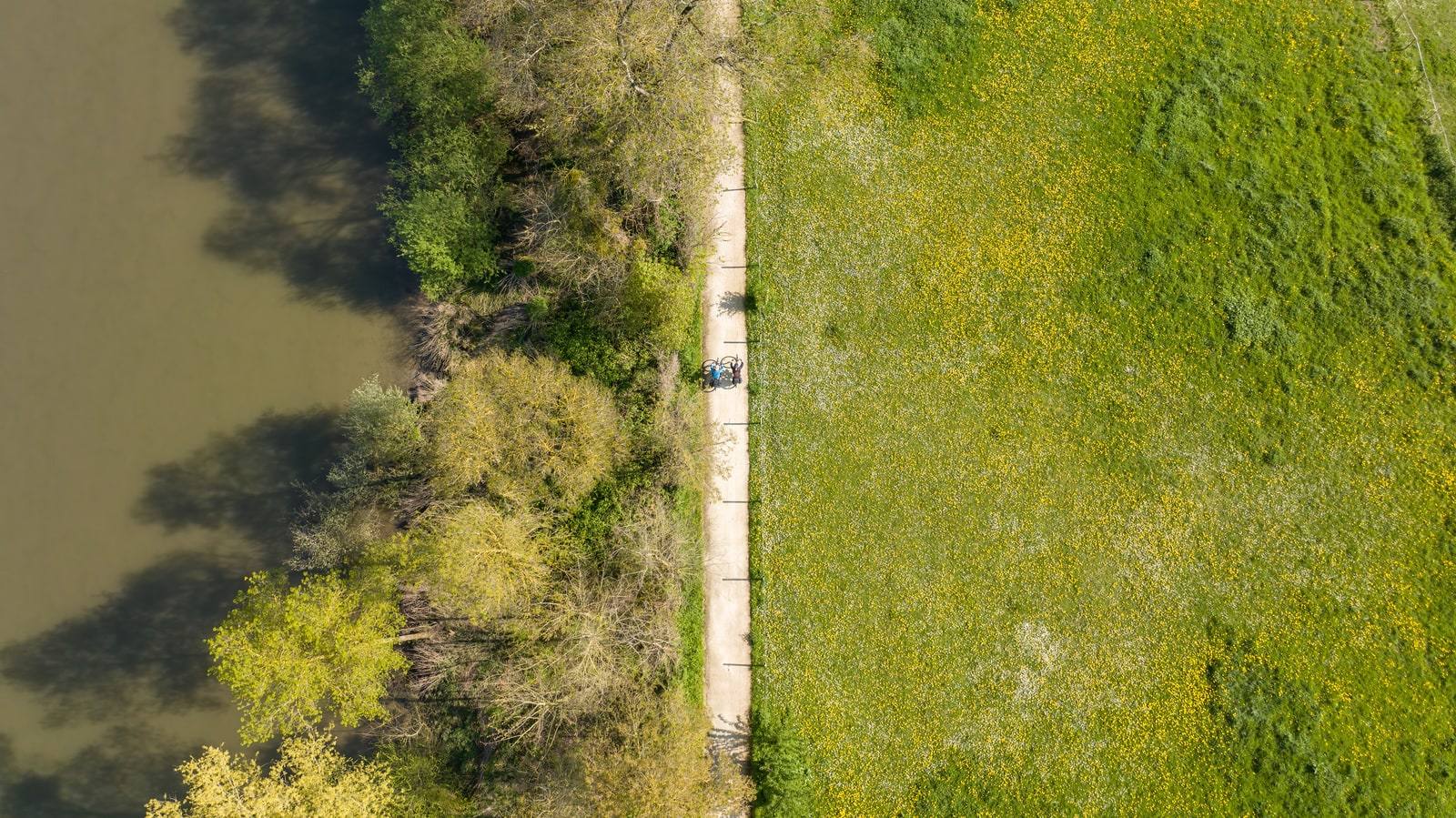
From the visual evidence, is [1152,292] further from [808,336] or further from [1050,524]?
[808,336]

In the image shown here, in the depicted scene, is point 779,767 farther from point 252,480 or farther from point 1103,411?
point 252,480

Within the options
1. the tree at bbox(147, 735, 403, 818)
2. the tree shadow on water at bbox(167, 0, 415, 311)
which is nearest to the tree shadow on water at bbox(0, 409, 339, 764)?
the tree at bbox(147, 735, 403, 818)

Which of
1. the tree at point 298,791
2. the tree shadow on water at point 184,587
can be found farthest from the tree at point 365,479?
the tree at point 298,791

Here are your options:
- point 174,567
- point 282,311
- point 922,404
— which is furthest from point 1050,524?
point 174,567

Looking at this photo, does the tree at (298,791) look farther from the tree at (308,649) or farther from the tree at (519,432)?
the tree at (519,432)

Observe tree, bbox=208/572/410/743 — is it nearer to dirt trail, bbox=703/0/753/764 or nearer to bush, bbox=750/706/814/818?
dirt trail, bbox=703/0/753/764
